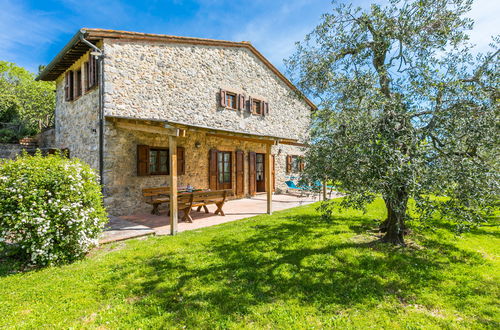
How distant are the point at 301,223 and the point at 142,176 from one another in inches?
191

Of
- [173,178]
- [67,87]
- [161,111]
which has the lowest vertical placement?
[173,178]

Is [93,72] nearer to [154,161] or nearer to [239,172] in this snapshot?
[154,161]

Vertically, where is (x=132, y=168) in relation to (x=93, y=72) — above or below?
below

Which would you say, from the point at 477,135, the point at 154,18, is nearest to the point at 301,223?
the point at 477,135

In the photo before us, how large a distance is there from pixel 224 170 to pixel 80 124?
519cm

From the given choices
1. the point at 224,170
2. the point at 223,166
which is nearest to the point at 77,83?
the point at 223,166

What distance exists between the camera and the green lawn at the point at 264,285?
2623 millimetres

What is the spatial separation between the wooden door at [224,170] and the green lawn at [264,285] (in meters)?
4.98

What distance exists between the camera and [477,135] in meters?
3.03

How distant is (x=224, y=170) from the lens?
10.3 meters

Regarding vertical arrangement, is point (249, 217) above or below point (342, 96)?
below

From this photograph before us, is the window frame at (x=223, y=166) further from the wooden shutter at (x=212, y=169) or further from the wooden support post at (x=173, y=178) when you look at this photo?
the wooden support post at (x=173, y=178)

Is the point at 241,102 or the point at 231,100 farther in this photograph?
the point at 241,102

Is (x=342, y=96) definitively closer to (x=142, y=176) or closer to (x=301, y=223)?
(x=301, y=223)
